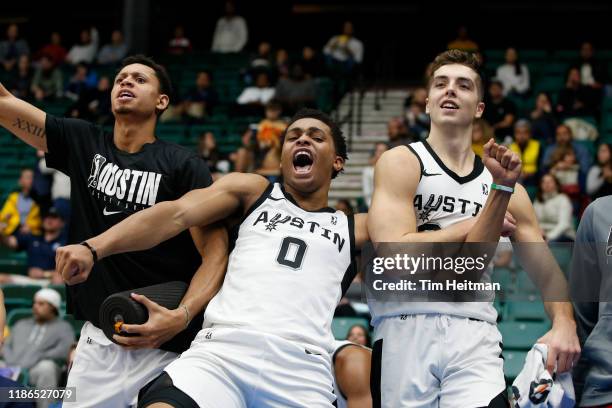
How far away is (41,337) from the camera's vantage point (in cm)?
908

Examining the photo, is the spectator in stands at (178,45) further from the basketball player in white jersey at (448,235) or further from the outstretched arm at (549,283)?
the outstretched arm at (549,283)

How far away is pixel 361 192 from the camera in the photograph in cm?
1307

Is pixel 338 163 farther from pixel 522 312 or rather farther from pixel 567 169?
pixel 567 169

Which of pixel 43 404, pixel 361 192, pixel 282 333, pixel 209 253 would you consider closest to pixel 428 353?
pixel 282 333

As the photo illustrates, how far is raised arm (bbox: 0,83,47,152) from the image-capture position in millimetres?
5145

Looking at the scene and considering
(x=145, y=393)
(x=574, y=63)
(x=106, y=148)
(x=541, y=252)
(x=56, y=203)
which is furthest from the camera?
(x=574, y=63)

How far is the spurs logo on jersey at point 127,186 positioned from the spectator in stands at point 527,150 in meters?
7.59

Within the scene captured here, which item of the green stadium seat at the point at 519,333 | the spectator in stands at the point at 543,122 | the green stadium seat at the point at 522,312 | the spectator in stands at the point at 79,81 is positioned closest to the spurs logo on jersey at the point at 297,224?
the green stadium seat at the point at 519,333

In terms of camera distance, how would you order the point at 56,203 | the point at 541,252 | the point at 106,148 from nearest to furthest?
the point at 541,252
the point at 106,148
the point at 56,203

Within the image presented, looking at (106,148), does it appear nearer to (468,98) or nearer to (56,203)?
(468,98)

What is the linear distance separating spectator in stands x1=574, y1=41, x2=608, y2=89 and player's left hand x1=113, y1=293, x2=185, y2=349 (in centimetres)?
1066

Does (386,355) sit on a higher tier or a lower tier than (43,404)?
higher

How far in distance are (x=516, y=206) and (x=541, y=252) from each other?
277 millimetres

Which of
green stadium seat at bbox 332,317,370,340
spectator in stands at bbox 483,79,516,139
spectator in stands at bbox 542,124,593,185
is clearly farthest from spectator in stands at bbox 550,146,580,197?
green stadium seat at bbox 332,317,370,340
